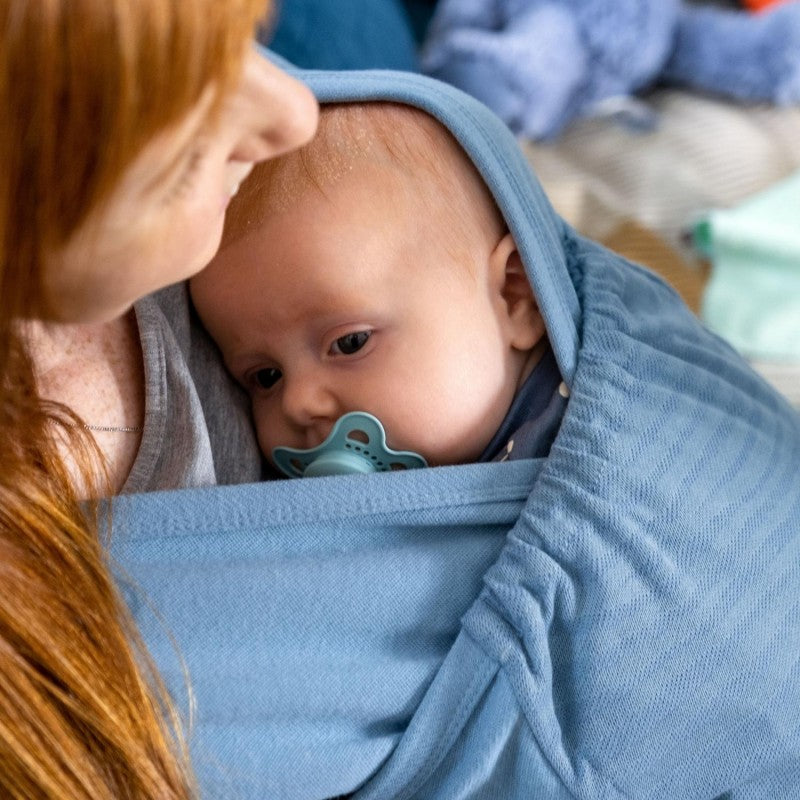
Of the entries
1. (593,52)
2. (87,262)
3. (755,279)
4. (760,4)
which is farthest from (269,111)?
(760,4)

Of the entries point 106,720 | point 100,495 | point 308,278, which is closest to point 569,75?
point 308,278

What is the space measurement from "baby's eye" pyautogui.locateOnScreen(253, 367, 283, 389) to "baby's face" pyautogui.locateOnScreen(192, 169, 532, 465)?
0.04 metres

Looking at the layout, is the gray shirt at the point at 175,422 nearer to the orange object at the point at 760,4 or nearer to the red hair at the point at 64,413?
the red hair at the point at 64,413

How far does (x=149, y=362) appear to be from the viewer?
3.01 ft

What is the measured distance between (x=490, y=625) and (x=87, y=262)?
458 mm

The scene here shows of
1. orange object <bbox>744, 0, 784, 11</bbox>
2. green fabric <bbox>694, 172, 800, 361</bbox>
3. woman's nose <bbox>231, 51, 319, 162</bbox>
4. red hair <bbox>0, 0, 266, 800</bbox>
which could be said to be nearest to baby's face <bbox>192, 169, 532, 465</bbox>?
red hair <bbox>0, 0, 266, 800</bbox>

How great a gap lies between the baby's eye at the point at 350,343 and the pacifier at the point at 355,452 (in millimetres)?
65

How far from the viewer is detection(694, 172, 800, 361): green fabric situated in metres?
1.59

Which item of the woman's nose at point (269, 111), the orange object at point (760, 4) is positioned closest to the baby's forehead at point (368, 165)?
the woman's nose at point (269, 111)

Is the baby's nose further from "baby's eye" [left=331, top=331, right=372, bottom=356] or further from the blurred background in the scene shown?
the blurred background

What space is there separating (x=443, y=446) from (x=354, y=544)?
6.7 inches

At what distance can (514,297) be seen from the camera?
1.09 meters

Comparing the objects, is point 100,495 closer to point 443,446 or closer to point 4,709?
point 4,709

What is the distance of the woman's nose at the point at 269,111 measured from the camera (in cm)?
58
